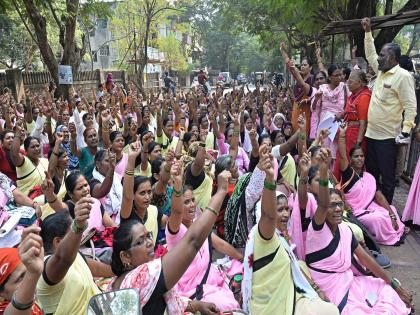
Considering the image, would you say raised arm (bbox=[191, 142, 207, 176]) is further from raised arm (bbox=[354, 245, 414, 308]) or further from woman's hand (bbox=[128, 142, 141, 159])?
raised arm (bbox=[354, 245, 414, 308])

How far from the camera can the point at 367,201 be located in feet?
14.4

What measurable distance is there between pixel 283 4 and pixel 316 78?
3.89 m

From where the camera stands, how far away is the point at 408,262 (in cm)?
391

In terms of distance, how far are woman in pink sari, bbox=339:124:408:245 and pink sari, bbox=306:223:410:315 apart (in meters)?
1.29

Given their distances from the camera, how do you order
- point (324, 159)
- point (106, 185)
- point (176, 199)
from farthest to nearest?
point (106, 185)
point (324, 159)
point (176, 199)

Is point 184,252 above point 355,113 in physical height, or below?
below

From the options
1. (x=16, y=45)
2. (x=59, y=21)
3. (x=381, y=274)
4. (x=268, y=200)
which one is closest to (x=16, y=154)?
(x=268, y=200)

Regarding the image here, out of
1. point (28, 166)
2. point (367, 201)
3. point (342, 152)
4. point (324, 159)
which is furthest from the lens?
point (28, 166)

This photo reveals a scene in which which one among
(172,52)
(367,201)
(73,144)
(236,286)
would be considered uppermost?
(172,52)

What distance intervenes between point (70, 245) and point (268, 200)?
1.08 metres

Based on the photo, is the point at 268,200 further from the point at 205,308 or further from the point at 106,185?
the point at 106,185

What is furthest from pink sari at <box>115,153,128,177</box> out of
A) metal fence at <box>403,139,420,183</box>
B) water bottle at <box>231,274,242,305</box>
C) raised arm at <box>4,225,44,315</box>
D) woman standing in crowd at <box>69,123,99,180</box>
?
metal fence at <box>403,139,420,183</box>

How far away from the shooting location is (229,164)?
418cm

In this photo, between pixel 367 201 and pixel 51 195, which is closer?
pixel 51 195
